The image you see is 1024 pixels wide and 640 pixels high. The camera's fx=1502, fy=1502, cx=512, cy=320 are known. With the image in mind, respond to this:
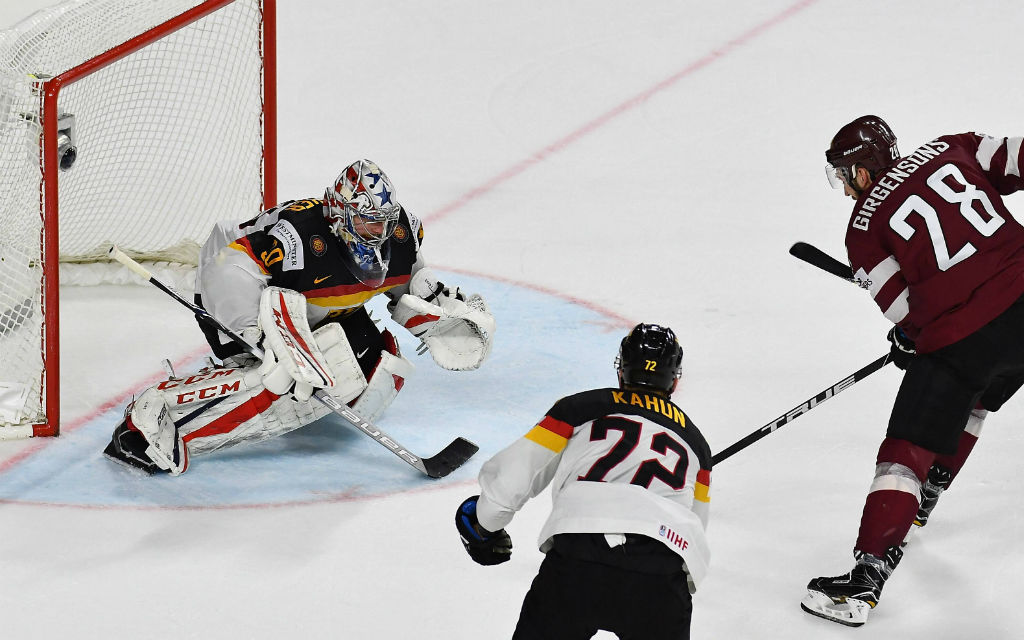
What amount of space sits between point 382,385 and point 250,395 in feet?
1.35

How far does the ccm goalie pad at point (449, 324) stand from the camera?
13.8 ft

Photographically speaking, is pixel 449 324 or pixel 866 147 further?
pixel 449 324

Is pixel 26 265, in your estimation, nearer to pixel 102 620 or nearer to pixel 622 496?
pixel 102 620

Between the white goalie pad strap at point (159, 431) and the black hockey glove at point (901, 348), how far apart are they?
181 cm

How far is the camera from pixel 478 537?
8.77 ft

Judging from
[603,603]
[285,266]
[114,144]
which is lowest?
[603,603]

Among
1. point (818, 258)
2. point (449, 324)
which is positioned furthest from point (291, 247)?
point (818, 258)

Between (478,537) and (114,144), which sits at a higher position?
(114,144)

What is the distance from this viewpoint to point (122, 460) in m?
3.96

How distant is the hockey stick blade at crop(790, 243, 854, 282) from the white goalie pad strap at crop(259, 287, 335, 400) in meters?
1.19

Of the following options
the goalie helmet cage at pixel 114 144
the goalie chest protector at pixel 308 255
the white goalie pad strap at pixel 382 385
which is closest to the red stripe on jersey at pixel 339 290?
the goalie chest protector at pixel 308 255

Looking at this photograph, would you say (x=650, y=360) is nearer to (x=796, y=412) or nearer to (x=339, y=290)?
(x=796, y=412)

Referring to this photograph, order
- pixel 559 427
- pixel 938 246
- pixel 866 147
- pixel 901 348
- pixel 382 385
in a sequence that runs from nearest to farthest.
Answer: pixel 559 427 < pixel 938 246 < pixel 866 147 < pixel 901 348 < pixel 382 385

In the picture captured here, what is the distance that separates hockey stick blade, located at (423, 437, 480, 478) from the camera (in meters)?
3.95
